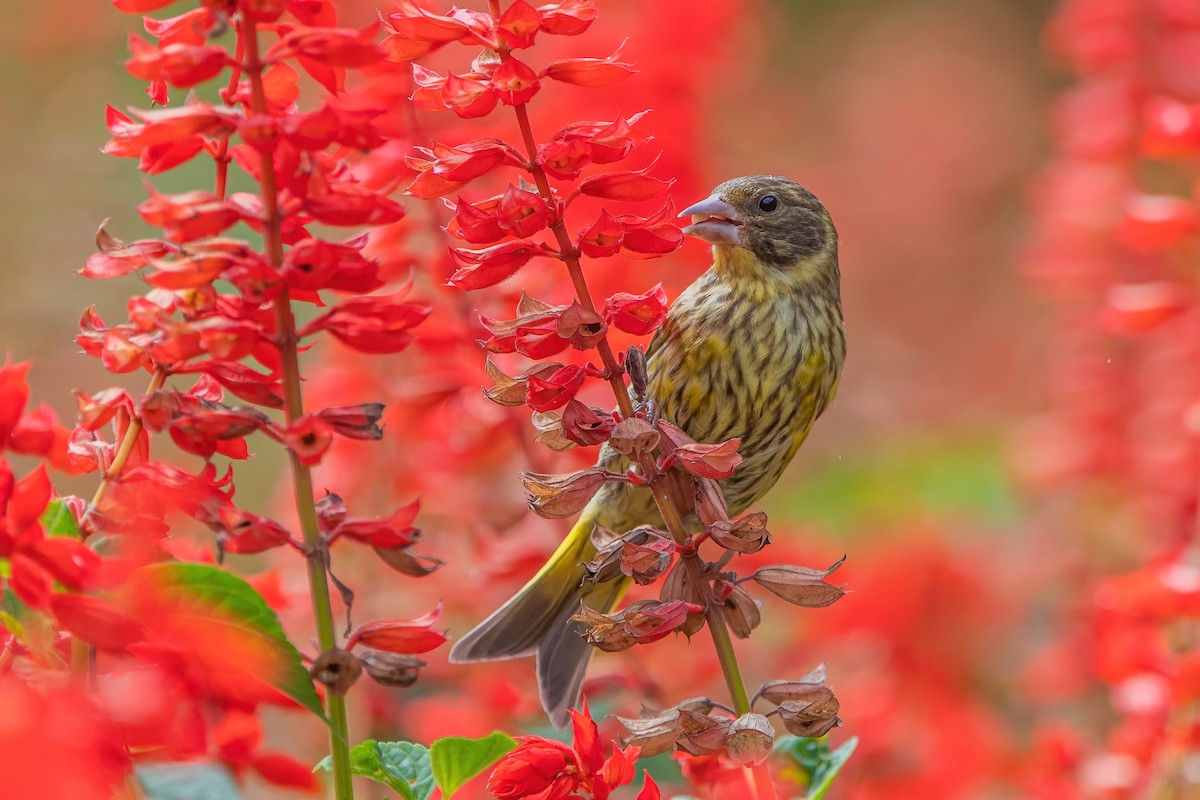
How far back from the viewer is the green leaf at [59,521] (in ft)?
4.44

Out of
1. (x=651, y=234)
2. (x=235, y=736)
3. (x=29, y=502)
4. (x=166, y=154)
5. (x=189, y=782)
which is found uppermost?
(x=166, y=154)

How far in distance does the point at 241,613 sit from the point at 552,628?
925mm

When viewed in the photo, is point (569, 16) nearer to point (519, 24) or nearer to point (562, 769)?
point (519, 24)

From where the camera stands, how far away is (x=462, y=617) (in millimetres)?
2789

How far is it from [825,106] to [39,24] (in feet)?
13.6

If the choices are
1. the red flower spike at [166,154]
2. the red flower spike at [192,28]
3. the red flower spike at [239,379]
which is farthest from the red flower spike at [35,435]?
the red flower spike at [192,28]

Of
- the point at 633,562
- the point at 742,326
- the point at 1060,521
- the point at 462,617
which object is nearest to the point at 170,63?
the point at 633,562

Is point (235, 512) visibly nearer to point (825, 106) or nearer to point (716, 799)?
point (716, 799)

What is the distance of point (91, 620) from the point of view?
1.18 meters

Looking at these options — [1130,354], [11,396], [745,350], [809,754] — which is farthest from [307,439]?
[1130,354]

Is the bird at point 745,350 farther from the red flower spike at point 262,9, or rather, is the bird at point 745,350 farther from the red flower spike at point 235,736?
the red flower spike at point 262,9

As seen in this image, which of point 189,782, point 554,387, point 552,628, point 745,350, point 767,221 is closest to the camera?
point 554,387

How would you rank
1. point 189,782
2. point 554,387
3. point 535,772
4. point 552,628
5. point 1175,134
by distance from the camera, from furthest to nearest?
point 1175,134 → point 552,628 → point 189,782 → point 554,387 → point 535,772

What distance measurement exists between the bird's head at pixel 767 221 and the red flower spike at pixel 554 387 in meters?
1.12
